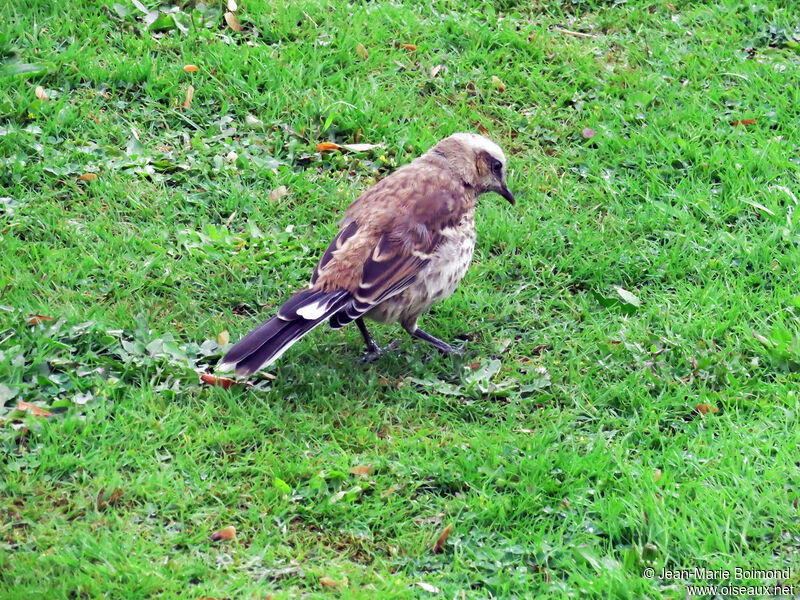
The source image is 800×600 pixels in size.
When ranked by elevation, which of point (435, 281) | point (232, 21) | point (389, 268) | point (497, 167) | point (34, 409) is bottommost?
point (34, 409)

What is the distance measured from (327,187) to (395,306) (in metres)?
1.75

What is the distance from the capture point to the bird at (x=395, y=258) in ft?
17.4

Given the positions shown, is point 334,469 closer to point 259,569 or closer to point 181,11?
point 259,569

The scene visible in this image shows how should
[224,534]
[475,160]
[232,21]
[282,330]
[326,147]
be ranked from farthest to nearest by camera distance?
[232,21] → [326,147] → [475,160] → [282,330] → [224,534]

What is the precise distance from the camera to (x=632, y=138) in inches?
301

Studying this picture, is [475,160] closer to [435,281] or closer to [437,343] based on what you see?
[435,281]

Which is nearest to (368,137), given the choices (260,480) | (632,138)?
(632,138)

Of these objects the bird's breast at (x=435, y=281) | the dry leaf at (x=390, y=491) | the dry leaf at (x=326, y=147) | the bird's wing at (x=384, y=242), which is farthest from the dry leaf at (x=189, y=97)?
the dry leaf at (x=390, y=491)

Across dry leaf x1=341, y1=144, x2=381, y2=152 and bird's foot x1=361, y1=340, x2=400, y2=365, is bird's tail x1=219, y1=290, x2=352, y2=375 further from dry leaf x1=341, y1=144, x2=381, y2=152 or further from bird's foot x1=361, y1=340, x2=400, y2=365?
dry leaf x1=341, y1=144, x2=381, y2=152

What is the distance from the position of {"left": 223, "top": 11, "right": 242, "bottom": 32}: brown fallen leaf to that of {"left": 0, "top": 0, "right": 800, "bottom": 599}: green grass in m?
0.06

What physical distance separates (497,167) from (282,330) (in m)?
2.12

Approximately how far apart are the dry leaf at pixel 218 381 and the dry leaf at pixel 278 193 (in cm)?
192

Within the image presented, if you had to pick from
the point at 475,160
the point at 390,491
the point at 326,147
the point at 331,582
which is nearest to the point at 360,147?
the point at 326,147

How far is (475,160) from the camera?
6.39m
